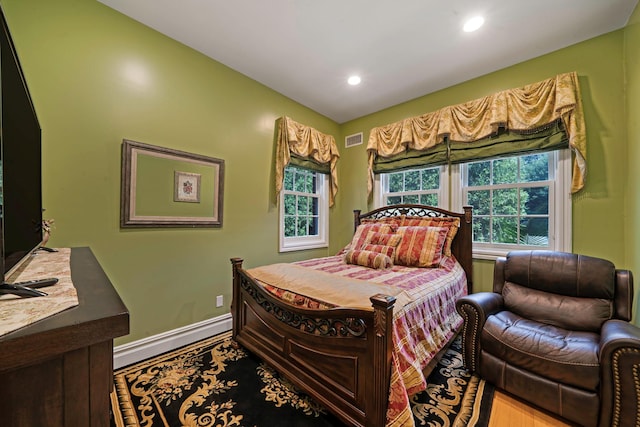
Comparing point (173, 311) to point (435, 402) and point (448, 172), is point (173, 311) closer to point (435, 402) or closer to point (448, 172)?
point (435, 402)

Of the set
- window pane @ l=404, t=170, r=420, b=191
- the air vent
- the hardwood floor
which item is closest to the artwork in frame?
the air vent

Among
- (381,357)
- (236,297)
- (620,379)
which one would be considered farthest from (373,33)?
(620,379)

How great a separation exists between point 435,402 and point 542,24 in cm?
309

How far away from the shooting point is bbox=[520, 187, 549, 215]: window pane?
258 cm

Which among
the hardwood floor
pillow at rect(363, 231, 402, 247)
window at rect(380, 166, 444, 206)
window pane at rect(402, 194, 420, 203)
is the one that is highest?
window at rect(380, 166, 444, 206)

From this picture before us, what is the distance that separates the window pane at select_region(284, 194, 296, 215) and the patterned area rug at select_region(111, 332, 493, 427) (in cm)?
189

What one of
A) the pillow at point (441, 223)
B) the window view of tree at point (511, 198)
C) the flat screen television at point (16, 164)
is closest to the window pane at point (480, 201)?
the window view of tree at point (511, 198)

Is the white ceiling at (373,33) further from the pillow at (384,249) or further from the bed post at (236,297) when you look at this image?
the bed post at (236,297)

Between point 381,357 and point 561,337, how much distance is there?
4.35 ft

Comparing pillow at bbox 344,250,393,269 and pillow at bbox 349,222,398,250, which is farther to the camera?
pillow at bbox 349,222,398,250

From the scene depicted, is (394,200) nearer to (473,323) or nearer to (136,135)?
(473,323)

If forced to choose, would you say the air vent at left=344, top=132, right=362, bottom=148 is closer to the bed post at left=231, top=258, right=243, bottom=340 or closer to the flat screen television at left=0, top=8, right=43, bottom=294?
the bed post at left=231, top=258, right=243, bottom=340

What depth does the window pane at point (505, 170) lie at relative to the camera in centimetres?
279

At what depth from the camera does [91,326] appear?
52 centimetres
